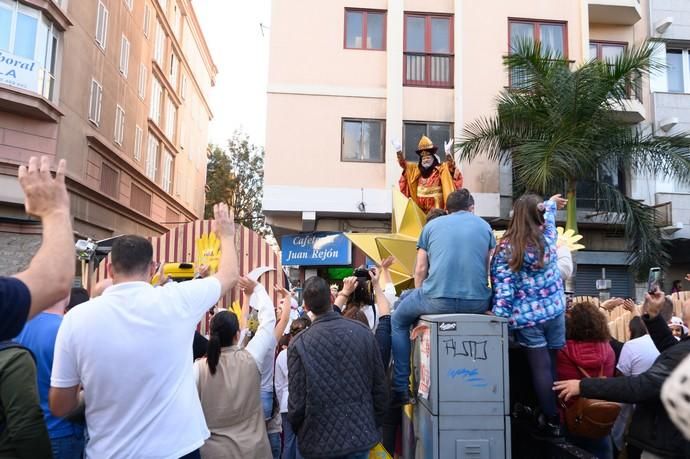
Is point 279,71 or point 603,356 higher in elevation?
point 279,71

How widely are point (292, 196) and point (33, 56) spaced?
9.06 meters

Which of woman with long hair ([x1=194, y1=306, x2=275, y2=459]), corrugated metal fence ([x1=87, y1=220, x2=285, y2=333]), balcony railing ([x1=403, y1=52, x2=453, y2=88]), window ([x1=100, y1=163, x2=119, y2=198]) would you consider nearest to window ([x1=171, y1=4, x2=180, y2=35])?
window ([x1=100, y1=163, x2=119, y2=198])

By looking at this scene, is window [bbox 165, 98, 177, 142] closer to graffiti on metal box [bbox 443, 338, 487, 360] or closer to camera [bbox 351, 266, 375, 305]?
camera [bbox 351, 266, 375, 305]

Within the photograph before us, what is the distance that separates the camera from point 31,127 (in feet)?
56.8

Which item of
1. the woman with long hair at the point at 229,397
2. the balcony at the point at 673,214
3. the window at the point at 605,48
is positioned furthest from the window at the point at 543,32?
the woman with long hair at the point at 229,397

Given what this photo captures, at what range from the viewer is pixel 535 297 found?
4062 millimetres

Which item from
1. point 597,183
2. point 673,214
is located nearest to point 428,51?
point 597,183

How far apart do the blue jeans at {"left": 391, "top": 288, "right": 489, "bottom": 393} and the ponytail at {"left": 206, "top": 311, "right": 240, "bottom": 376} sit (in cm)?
135

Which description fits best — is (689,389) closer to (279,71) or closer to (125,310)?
(125,310)

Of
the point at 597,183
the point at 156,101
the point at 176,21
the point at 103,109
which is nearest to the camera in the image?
the point at 597,183

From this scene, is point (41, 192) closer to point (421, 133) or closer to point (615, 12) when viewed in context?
point (421, 133)

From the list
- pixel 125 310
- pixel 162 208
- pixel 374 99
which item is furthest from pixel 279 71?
pixel 162 208

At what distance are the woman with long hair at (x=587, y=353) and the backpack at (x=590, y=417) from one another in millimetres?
Answer: 153

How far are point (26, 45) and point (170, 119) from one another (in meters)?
15.1
